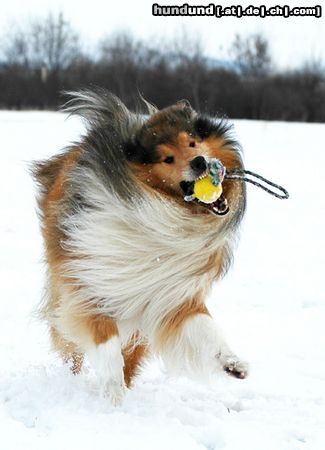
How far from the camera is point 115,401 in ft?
10.2

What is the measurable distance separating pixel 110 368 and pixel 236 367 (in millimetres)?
592

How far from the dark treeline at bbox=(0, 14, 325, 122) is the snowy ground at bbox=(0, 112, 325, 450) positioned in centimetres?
2112

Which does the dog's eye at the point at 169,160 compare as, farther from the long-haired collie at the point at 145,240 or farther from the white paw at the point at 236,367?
the white paw at the point at 236,367

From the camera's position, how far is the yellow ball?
3041 millimetres

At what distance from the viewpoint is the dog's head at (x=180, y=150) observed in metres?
3.15

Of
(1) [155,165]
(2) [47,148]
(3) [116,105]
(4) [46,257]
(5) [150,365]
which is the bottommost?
(2) [47,148]

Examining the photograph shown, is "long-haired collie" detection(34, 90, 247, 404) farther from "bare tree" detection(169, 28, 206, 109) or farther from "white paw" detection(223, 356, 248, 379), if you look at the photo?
"bare tree" detection(169, 28, 206, 109)

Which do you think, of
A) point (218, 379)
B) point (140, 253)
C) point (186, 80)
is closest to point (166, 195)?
point (140, 253)

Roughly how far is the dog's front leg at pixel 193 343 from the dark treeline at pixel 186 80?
25252mm

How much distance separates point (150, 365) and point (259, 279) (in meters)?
2.90

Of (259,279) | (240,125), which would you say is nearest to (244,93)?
(240,125)

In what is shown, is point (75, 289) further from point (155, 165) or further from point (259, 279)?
point (259, 279)

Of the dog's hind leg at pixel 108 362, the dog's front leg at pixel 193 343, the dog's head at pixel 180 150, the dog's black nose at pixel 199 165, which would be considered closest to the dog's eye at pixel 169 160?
the dog's head at pixel 180 150

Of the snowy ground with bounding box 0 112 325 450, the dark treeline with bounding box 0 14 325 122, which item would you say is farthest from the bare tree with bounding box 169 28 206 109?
the snowy ground with bounding box 0 112 325 450
